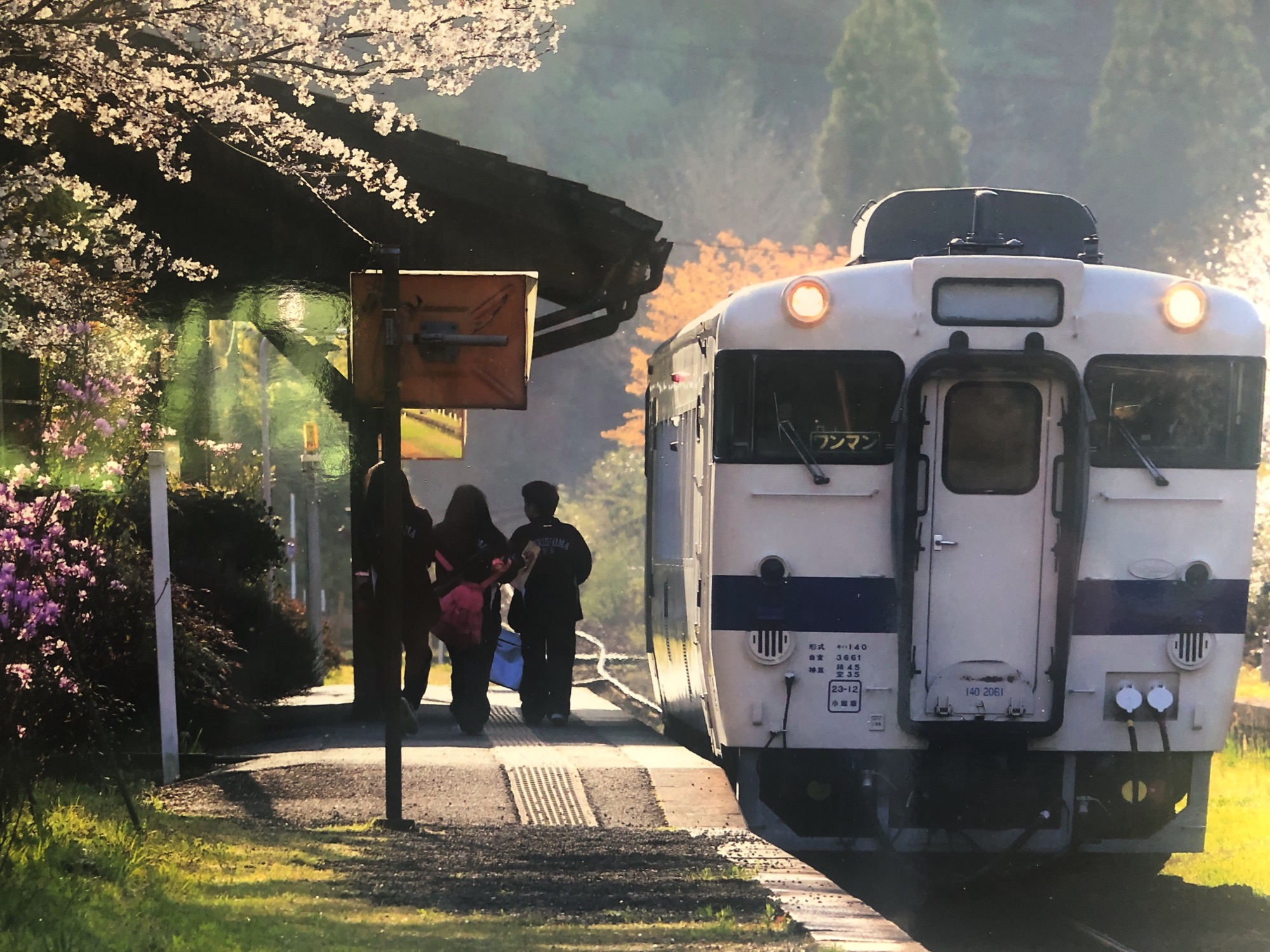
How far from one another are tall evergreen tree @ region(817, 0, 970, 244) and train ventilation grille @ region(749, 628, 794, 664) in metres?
47.1

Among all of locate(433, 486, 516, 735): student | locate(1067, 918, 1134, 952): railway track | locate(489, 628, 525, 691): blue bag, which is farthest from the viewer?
locate(489, 628, 525, 691): blue bag

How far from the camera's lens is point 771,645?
7.97 meters

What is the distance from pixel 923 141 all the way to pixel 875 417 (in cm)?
4901

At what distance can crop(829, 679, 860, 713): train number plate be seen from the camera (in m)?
7.95

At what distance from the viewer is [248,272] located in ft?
39.4

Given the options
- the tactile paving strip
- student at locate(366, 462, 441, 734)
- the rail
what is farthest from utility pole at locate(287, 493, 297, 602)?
student at locate(366, 462, 441, 734)

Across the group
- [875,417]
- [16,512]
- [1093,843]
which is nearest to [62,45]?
[16,512]

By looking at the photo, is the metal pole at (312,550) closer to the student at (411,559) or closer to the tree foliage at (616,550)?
the student at (411,559)

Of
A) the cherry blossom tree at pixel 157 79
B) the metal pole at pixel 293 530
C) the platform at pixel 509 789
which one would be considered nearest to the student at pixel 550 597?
the platform at pixel 509 789

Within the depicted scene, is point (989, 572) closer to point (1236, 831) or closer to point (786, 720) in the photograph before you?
point (786, 720)

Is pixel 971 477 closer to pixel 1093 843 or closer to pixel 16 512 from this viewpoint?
pixel 1093 843

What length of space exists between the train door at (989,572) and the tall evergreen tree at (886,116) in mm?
46874

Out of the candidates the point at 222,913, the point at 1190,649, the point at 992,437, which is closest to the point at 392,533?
the point at 222,913

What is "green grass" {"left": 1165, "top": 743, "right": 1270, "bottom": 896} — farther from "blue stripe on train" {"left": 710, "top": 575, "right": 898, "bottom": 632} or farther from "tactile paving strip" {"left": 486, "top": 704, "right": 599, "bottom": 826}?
"tactile paving strip" {"left": 486, "top": 704, "right": 599, "bottom": 826}
